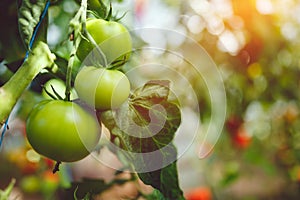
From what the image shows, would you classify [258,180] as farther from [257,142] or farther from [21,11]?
[21,11]

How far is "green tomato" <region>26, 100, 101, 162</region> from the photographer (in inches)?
18.0

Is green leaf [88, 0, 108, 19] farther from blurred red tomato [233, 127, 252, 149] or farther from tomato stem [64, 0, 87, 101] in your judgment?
blurred red tomato [233, 127, 252, 149]

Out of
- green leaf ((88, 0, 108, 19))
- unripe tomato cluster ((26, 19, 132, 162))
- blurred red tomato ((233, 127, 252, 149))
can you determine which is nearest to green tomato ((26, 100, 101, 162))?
unripe tomato cluster ((26, 19, 132, 162))

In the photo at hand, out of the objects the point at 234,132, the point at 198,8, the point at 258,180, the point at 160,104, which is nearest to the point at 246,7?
the point at 198,8

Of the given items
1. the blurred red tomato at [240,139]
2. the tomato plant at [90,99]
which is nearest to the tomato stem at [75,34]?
the tomato plant at [90,99]

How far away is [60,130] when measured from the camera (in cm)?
46

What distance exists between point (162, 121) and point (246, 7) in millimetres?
1363

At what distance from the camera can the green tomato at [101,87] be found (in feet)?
1.53

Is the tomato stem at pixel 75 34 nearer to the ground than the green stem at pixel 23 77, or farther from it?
farther from it

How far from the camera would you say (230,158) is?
3.17 m

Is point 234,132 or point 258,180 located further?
point 258,180

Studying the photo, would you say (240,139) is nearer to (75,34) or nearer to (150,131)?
(150,131)

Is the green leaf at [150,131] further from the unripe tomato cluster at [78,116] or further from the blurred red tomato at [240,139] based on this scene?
the blurred red tomato at [240,139]

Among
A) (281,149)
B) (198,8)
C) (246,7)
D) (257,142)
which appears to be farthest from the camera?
(257,142)
